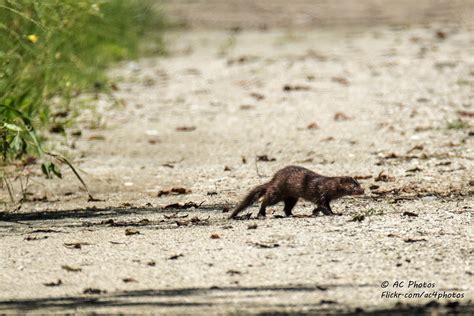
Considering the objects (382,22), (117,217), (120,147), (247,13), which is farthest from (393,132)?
(247,13)

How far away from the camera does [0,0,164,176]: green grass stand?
340 inches

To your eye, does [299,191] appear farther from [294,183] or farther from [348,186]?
[348,186]

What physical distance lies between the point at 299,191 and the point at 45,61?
12.8 feet

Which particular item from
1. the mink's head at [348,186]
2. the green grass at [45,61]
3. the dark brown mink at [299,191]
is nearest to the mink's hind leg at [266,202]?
the dark brown mink at [299,191]

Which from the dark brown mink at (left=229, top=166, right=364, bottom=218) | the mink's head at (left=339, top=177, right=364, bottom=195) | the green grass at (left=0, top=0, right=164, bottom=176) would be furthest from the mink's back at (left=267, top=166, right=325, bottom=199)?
the green grass at (left=0, top=0, right=164, bottom=176)

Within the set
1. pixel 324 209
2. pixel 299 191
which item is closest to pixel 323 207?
pixel 324 209

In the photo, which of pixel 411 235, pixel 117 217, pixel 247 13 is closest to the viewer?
pixel 411 235

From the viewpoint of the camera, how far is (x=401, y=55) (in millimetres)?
17094

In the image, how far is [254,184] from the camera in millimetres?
9430

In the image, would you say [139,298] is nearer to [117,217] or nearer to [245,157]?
[117,217]

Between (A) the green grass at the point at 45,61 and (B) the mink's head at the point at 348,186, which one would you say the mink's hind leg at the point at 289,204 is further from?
(A) the green grass at the point at 45,61

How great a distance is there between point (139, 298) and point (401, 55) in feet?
38.2

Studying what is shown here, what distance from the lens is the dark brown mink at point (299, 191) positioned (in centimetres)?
805

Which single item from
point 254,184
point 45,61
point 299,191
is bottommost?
point 254,184
